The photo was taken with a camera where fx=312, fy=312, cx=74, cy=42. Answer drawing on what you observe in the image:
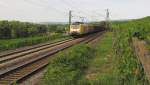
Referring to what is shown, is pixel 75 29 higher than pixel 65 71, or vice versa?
pixel 65 71

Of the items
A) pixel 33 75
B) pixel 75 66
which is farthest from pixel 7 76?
pixel 75 66

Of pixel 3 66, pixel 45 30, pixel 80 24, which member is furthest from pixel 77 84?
pixel 45 30

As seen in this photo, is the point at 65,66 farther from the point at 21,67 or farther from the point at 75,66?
the point at 21,67

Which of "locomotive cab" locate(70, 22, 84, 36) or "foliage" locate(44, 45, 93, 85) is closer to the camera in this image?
"foliage" locate(44, 45, 93, 85)

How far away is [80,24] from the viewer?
186ft

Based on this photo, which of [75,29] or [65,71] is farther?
[75,29]

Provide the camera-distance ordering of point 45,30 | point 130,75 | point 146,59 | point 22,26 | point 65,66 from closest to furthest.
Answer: point 146,59, point 130,75, point 65,66, point 22,26, point 45,30

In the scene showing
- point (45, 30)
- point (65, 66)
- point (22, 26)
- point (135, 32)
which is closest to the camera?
point (135, 32)

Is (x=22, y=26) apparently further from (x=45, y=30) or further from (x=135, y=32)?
(x=135, y=32)

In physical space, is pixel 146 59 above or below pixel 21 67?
above

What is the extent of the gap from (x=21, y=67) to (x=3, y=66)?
5.45 ft

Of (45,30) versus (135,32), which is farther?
(45,30)

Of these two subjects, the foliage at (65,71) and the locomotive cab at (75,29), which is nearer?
the foliage at (65,71)

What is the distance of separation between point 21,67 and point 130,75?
11.7 m
